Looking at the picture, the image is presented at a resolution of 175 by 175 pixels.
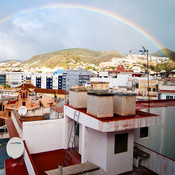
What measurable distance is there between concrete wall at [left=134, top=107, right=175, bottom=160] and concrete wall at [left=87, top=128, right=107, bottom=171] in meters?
3.49

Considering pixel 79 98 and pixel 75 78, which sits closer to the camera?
pixel 79 98

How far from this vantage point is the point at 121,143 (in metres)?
7.46

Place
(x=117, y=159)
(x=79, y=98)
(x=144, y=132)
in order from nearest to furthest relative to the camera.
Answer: (x=117, y=159) < (x=79, y=98) < (x=144, y=132)

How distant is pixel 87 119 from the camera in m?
7.00

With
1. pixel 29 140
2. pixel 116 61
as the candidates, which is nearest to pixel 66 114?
pixel 29 140

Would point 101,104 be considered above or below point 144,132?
above

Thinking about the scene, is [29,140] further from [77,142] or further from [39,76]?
[39,76]

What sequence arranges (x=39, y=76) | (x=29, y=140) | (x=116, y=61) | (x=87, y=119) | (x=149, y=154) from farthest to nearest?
(x=116, y=61), (x=39, y=76), (x=29, y=140), (x=149, y=154), (x=87, y=119)

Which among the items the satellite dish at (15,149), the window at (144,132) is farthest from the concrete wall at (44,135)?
→ the window at (144,132)

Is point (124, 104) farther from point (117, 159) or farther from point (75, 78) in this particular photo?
point (75, 78)

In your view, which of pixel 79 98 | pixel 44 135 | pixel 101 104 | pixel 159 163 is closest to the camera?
pixel 101 104

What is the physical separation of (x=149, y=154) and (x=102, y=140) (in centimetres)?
271

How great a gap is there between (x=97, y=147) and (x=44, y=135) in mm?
3291

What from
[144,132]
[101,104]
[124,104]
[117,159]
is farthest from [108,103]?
[144,132]
